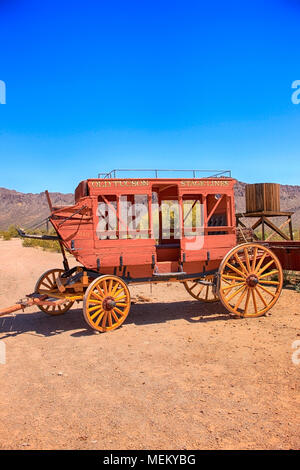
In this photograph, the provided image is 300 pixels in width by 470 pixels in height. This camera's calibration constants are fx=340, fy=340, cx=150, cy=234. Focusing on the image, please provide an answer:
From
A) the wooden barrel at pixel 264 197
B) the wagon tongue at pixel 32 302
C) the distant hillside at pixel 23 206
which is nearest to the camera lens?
the wagon tongue at pixel 32 302

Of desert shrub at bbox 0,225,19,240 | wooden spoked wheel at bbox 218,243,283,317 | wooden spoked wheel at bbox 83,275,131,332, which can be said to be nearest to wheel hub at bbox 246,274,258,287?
wooden spoked wheel at bbox 218,243,283,317

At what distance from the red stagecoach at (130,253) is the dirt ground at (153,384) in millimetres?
615

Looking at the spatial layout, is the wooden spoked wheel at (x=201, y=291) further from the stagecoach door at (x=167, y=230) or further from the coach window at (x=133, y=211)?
the coach window at (x=133, y=211)

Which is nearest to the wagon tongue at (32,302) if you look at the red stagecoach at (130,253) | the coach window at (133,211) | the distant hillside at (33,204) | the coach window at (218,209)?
the red stagecoach at (130,253)

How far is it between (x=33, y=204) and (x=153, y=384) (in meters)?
106

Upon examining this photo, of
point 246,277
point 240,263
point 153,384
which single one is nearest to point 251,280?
point 246,277

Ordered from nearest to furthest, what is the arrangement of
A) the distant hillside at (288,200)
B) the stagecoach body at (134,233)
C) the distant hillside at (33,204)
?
1. the stagecoach body at (134,233)
2. the distant hillside at (288,200)
3. the distant hillside at (33,204)

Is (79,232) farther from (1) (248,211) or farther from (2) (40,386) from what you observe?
(1) (248,211)

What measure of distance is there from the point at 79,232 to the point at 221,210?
158 inches

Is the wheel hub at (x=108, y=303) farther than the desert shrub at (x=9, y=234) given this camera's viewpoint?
No

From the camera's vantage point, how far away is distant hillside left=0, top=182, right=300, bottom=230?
85.4m

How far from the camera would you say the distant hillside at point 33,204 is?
85.4m

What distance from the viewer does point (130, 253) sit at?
24.4ft

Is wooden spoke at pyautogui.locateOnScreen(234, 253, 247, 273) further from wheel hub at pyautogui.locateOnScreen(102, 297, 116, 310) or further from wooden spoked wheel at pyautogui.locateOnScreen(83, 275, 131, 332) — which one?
wheel hub at pyautogui.locateOnScreen(102, 297, 116, 310)
